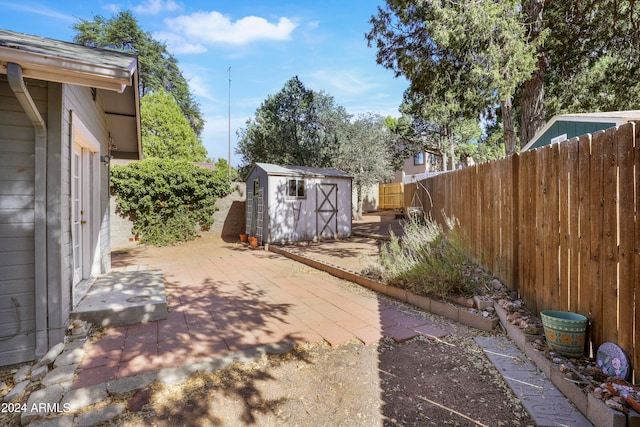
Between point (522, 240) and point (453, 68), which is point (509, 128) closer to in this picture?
point (453, 68)

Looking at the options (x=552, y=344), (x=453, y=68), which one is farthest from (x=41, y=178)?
(x=453, y=68)

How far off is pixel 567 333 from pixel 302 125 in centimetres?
1610

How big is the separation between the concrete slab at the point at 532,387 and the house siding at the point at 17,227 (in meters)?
3.98

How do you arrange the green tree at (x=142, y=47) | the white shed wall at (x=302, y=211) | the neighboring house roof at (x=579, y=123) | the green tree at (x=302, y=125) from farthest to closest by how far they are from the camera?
the green tree at (x=142, y=47)
the green tree at (x=302, y=125)
the white shed wall at (x=302, y=211)
the neighboring house roof at (x=579, y=123)

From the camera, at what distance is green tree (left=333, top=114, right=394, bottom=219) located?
1747cm

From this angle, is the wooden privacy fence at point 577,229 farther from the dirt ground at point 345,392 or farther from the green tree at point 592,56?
the green tree at point 592,56

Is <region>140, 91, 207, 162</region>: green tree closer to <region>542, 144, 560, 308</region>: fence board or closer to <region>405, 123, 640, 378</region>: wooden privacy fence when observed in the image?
<region>405, 123, 640, 378</region>: wooden privacy fence

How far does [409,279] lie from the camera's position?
4414 millimetres

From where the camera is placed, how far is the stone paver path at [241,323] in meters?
2.82

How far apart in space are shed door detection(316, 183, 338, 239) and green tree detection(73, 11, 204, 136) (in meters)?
15.3

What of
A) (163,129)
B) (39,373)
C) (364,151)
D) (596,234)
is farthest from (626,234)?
(163,129)

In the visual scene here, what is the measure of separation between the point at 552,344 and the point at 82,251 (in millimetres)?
5638

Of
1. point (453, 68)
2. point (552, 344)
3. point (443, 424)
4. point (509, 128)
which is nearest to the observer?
point (443, 424)

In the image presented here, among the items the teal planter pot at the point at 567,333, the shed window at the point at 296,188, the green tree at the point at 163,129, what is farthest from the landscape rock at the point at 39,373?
the green tree at the point at 163,129
